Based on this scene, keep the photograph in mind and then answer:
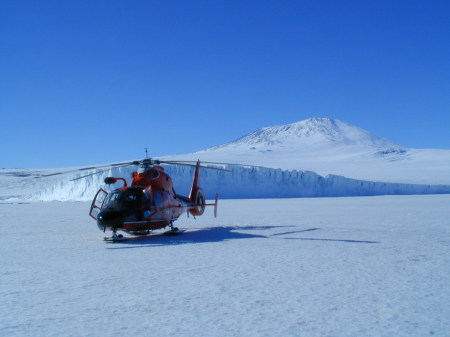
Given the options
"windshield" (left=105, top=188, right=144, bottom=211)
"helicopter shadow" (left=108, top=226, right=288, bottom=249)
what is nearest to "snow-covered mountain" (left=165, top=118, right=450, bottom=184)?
"helicopter shadow" (left=108, top=226, right=288, bottom=249)

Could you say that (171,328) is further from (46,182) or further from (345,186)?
(46,182)

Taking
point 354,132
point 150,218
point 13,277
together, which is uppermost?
point 354,132

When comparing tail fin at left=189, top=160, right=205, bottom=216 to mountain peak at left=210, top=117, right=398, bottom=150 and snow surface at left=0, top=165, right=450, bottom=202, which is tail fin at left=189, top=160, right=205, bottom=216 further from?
mountain peak at left=210, top=117, right=398, bottom=150

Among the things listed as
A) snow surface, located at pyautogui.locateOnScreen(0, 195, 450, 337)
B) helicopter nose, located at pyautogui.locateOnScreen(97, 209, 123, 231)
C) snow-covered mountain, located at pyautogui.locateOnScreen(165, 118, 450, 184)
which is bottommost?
snow surface, located at pyautogui.locateOnScreen(0, 195, 450, 337)

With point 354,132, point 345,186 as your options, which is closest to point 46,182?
point 345,186

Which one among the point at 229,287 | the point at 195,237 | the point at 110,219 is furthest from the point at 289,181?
the point at 229,287

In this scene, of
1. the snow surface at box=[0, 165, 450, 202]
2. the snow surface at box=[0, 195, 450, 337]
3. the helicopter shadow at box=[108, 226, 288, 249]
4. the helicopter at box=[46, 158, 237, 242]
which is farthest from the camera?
the snow surface at box=[0, 165, 450, 202]
